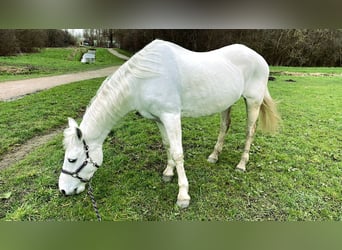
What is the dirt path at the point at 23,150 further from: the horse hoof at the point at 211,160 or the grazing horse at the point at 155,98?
the horse hoof at the point at 211,160

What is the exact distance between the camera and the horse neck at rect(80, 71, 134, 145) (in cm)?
140

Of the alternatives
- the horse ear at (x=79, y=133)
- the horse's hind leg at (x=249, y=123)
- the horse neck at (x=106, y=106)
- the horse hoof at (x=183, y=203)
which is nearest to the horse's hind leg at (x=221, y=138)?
the horse's hind leg at (x=249, y=123)

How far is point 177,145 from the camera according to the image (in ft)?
4.83

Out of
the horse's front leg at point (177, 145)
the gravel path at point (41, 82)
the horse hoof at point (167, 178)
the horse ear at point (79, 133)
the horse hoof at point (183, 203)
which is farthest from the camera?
the gravel path at point (41, 82)

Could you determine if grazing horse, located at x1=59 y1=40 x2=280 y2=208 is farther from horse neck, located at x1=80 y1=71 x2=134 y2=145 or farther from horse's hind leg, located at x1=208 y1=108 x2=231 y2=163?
horse's hind leg, located at x1=208 y1=108 x2=231 y2=163

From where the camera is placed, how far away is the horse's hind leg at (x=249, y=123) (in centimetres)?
181

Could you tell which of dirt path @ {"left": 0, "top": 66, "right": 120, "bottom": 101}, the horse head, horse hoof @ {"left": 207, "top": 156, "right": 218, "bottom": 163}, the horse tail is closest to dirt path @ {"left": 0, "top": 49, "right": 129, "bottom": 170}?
dirt path @ {"left": 0, "top": 66, "right": 120, "bottom": 101}

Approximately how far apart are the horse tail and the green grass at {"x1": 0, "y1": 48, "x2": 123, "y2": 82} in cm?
118

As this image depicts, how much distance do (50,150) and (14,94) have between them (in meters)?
0.54

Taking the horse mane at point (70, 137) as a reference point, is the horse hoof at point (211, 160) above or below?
below

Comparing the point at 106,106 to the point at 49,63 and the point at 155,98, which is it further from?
the point at 49,63

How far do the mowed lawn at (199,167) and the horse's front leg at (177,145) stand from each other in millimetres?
77
